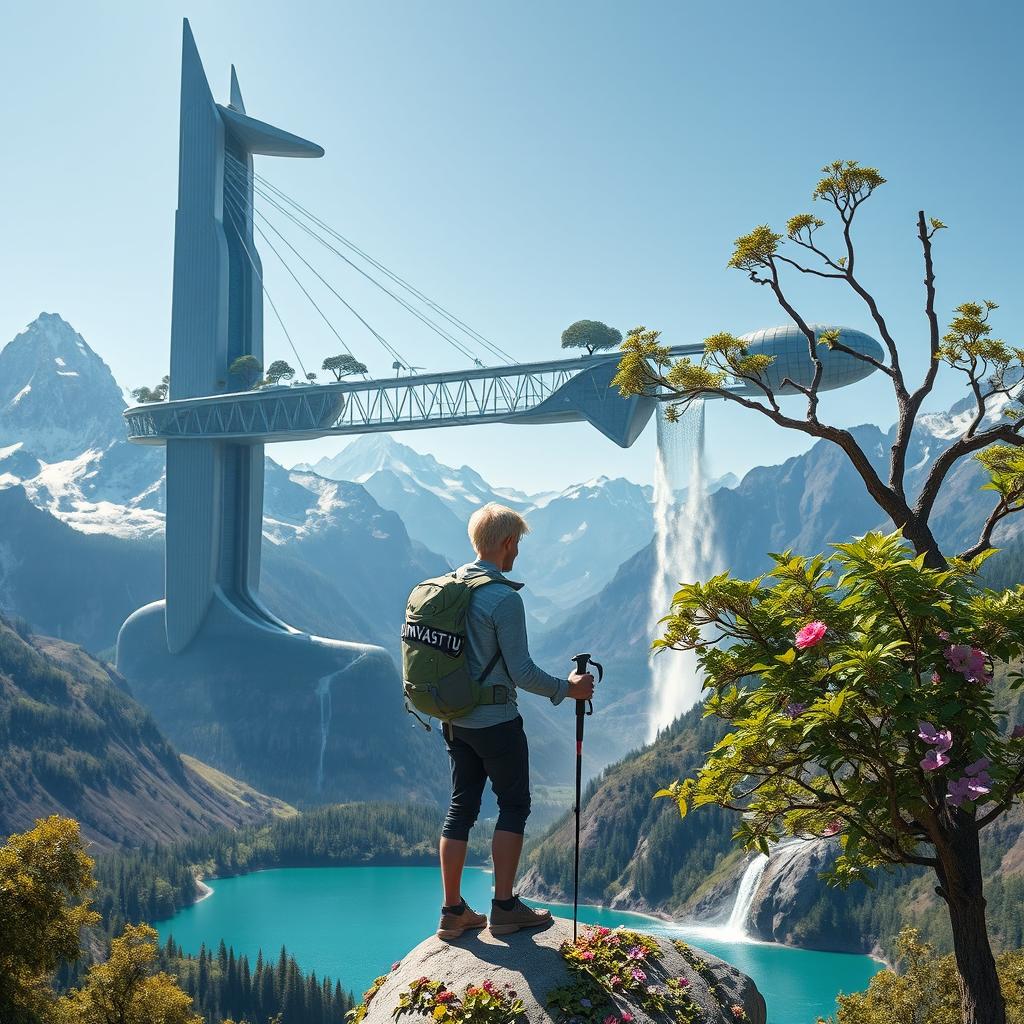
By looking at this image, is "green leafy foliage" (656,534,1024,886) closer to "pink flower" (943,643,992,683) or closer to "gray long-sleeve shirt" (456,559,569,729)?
"pink flower" (943,643,992,683)

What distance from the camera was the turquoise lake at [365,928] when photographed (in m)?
127

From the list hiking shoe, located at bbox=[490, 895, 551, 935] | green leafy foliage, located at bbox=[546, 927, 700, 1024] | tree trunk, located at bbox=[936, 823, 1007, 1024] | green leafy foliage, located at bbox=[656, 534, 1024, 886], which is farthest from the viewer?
tree trunk, located at bbox=[936, 823, 1007, 1024]

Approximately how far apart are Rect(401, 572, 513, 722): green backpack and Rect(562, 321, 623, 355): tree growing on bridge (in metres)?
124

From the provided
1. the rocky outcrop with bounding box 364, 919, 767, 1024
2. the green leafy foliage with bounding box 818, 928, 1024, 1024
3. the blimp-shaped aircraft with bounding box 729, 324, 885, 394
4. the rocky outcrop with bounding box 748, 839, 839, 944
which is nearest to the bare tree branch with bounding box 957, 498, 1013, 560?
the rocky outcrop with bounding box 364, 919, 767, 1024

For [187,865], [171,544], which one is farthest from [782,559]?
[187,865]

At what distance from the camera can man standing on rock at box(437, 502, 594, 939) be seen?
357 inches

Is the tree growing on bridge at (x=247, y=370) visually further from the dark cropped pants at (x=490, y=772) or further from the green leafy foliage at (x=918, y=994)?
the dark cropped pants at (x=490, y=772)

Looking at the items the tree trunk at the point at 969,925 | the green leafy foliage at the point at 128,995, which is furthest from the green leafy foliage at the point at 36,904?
the tree trunk at the point at 969,925

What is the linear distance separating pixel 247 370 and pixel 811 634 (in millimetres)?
146235

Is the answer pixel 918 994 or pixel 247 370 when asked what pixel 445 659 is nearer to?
pixel 918 994

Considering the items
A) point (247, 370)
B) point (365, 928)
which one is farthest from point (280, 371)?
point (365, 928)

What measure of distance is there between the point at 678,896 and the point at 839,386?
102535 millimetres

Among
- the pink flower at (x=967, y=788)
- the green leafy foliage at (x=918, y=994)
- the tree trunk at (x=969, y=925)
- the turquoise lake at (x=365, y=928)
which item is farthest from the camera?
the turquoise lake at (x=365, y=928)

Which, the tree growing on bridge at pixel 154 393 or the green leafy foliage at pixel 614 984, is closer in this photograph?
the green leafy foliage at pixel 614 984
